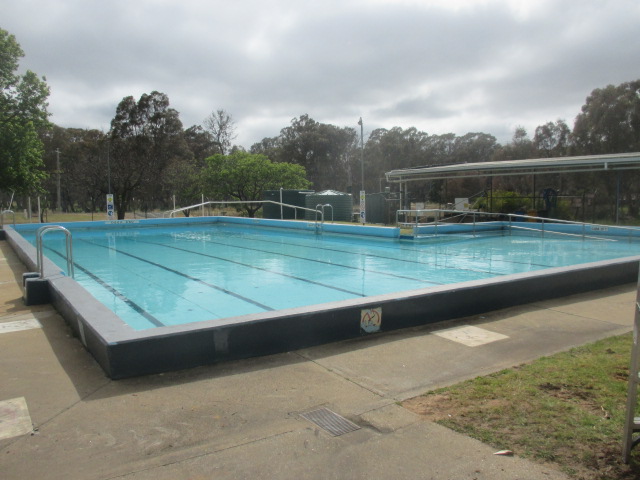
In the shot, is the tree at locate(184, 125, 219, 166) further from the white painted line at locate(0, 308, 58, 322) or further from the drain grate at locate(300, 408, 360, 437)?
the drain grate at locate(300, 408, 360, 437)

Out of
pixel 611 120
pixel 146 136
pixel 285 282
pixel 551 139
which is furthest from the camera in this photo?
pixel 146 136

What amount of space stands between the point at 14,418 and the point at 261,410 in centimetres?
155

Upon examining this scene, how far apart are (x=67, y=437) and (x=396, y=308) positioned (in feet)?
10.4

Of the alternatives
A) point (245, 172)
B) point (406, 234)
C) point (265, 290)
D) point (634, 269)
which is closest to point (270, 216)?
point (245, 172)

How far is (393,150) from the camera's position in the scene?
180ft

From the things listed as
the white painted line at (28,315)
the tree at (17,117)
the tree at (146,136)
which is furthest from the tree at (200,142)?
the white painted line at (28,315)

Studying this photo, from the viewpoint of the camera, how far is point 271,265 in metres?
10.9

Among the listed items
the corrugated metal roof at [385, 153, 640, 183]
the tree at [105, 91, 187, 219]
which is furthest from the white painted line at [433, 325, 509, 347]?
the tree at [105, 91, 187, 219]

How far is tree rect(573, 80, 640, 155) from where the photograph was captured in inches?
1195

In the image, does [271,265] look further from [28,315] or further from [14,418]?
[14,418]

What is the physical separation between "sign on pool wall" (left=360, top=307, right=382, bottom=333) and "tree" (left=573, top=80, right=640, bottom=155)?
1262 inches

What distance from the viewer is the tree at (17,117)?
2122 cm

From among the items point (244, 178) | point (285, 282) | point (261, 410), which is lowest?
point (285, 282)

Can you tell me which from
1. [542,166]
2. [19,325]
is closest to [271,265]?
[19,325]
